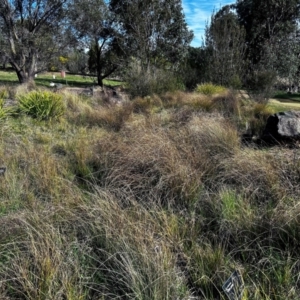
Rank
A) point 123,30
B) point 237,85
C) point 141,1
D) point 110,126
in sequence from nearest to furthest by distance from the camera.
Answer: point 110,126, point 237,85, point 141,1, point 123,30

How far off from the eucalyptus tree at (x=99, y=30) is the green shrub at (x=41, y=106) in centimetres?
1243

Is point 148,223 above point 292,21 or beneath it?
beneath

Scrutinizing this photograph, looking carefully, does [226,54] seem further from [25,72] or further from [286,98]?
[25,72]

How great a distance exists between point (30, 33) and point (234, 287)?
17.2 meters

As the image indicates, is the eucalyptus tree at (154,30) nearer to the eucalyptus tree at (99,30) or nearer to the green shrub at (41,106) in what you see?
the eucalyptus tree at (99,30)

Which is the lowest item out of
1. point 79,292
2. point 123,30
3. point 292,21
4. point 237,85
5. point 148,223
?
point 79,292

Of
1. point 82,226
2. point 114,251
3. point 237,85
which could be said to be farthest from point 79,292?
point 237,85

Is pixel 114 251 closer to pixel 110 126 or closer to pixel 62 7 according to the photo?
pixel 110 126

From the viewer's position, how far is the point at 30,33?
15.9 metres

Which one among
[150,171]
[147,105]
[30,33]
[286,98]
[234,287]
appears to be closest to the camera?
[234,287]

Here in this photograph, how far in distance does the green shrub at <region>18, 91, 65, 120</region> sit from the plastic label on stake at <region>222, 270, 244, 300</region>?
6075 millimetres

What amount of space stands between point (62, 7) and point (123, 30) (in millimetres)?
3996

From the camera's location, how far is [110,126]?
605 centimetres

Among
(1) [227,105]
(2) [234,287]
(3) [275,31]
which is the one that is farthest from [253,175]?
(3) [275,31]
